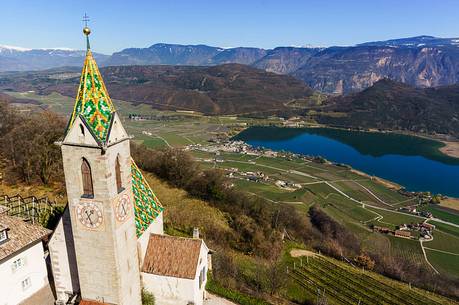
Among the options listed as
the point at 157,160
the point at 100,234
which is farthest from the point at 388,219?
the point at 100,234

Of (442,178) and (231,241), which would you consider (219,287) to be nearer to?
(231,241)

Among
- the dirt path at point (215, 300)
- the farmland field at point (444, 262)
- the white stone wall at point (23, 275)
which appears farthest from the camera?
the farmland field at point (444, 262)

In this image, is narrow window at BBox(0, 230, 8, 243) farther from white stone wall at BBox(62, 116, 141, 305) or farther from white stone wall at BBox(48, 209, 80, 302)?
white stone wall at BBox(62, 116, 141, 305)

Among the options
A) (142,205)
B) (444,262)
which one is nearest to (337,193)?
(444,262)

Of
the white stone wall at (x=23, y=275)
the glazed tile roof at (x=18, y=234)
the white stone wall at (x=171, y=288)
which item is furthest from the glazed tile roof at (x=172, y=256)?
the white stone wall at (x=23, y=275)

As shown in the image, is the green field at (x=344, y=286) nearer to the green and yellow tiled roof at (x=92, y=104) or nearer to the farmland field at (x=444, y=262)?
the farmland field at (x=444, y=262)

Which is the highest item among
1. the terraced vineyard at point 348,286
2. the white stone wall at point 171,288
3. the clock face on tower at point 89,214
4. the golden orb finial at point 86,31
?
the golden orb finial at point 86,31

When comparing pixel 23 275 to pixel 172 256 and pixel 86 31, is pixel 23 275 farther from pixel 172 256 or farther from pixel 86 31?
pixel 86 31
